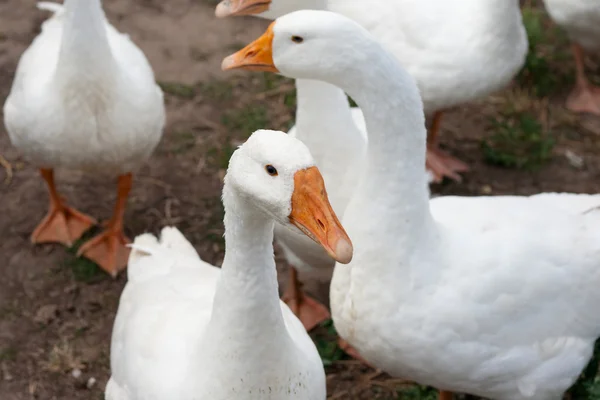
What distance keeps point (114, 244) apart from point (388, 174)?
2.08 metres

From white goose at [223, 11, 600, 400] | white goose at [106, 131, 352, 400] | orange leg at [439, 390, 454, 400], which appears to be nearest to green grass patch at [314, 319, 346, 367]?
orange leg at [439, 390, 454, 400]

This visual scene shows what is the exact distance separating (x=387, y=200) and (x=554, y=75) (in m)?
3.63

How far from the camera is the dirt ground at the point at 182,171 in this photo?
3.94 metres

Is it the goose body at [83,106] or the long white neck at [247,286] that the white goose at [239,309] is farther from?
the goose body at [83,106]

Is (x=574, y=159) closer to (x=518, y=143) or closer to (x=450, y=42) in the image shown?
(x=518, y=143)

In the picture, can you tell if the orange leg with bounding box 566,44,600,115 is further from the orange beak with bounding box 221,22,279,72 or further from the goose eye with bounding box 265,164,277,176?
the goose eye with bounding box 265,164,277,176

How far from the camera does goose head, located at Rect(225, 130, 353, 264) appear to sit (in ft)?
6.88

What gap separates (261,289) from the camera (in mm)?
2410

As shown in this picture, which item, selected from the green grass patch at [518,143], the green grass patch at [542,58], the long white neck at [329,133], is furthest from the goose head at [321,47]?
the green grass patch at [542,58]

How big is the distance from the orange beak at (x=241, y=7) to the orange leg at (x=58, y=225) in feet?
5.46

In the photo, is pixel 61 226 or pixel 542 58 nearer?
pixel 61 226

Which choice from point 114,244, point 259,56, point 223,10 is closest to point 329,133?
point 259,56

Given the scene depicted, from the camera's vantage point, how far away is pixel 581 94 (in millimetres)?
5758

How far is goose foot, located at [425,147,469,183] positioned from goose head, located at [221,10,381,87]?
228cm
